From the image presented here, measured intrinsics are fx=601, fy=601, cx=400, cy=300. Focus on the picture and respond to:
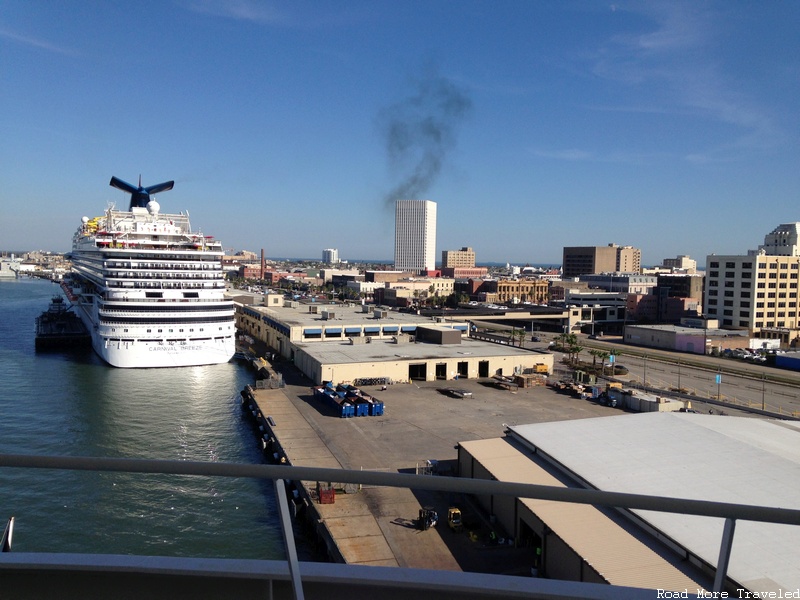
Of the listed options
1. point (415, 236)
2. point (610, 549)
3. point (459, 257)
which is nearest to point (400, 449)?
point (610, 549)

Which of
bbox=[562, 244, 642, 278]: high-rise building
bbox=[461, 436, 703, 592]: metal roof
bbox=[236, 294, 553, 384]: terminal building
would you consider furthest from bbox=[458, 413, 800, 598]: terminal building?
bbox=[562, 244, 642, 278]: high-rise building

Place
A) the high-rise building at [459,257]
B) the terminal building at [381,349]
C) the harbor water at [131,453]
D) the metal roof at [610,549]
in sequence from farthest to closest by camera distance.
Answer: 1. the high-rise building at [459,257]
2. the terminal building at [381,349]
3. the harbor water at [131,453]
4. the metal roof at [610,549]

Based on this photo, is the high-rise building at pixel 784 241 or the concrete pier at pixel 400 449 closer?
the concrete pier at pixel 400 449

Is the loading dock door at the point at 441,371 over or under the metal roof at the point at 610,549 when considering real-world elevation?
under

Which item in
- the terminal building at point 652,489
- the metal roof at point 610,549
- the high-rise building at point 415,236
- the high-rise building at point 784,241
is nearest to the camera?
the terminal building at point 652,489

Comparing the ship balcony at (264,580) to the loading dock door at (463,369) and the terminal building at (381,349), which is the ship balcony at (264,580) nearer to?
the terminal building at (381,349)

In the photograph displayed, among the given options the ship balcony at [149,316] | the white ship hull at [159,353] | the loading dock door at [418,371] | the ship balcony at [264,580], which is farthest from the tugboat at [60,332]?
the ship balcony at [264,580]

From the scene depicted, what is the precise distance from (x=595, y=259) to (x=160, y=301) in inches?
2911

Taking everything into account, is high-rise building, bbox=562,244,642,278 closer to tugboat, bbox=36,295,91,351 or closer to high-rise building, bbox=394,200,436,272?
high-rise building, bbox=394,200,436,272

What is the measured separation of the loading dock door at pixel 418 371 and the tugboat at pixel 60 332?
702 inches

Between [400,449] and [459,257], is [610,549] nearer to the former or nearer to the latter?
[400,449]

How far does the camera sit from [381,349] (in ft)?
83.4

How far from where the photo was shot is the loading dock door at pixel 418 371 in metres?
22.9

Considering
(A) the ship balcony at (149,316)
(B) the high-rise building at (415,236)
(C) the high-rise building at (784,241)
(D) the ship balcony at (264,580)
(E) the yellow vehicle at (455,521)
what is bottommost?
(E) the yellow vehicle at (455,521)
